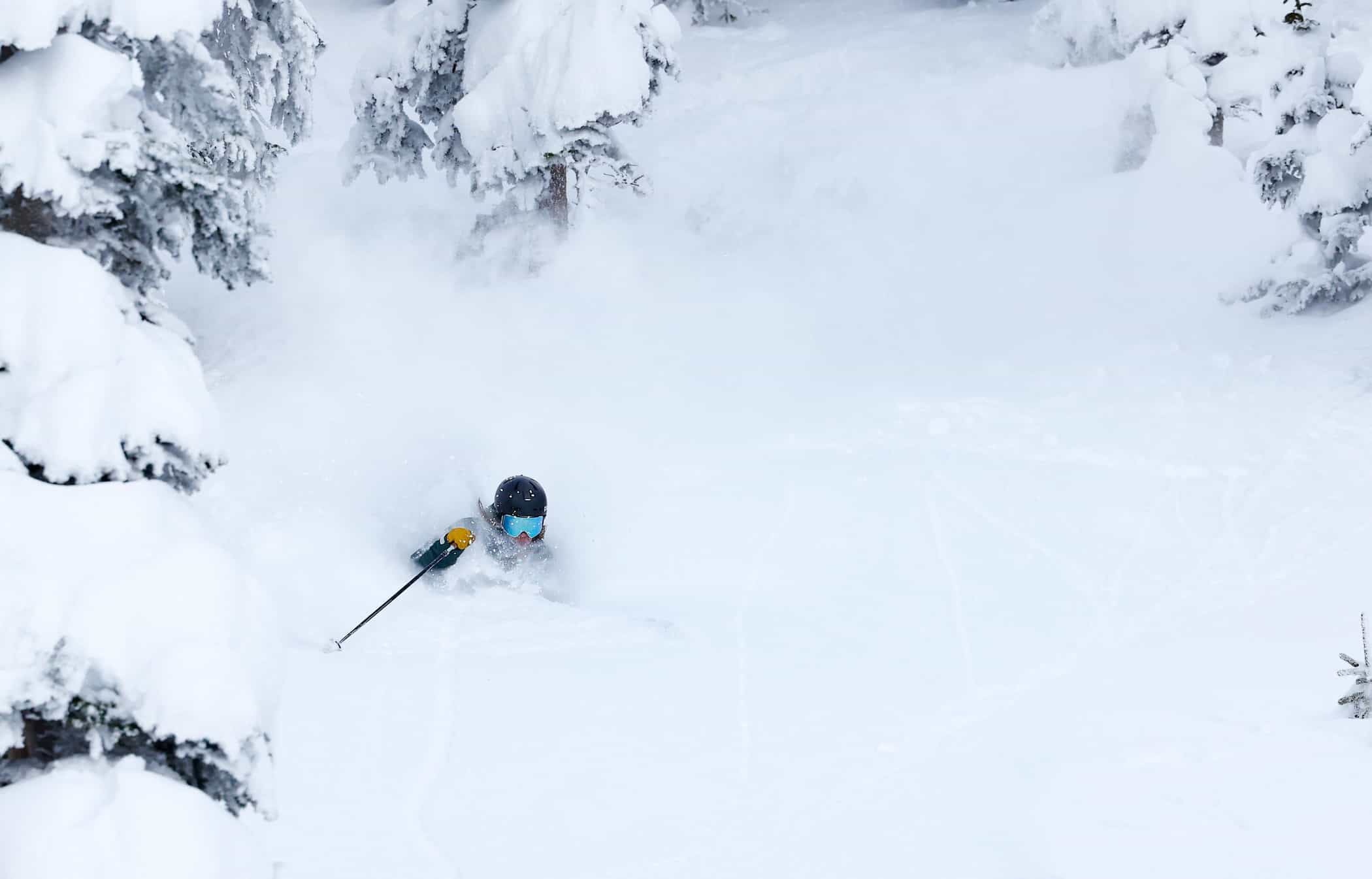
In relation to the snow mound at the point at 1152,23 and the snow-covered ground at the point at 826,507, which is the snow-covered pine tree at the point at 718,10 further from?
the snow mound at the point at 1152,23

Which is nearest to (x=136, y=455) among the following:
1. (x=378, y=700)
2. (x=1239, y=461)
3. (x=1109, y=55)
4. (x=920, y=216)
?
(x=378, y=700)

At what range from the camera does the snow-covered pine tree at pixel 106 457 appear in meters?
4.11

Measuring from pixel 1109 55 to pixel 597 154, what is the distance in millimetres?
12531

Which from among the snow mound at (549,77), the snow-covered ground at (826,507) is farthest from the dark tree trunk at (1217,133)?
the snow mound at (549,77)

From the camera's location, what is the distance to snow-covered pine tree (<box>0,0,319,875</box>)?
411 centimetres

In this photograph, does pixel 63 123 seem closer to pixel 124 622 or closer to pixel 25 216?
pixel 25 216

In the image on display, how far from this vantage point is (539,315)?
60.3ft

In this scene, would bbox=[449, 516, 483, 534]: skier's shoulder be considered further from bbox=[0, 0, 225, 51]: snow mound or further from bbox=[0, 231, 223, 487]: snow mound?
bbox=[0, 231, 223, 487]: snow mound

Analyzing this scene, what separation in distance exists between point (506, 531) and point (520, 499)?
1.27ft

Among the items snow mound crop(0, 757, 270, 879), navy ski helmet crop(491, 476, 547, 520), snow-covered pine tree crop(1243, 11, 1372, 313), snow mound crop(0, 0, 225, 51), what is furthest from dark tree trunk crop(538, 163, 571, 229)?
snow mound crop(0, 757, 270, 879)

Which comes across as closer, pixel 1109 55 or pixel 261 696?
pixel 261 696

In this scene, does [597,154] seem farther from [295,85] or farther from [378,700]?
[378,700]

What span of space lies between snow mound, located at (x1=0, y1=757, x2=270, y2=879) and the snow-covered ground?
325 centimetres

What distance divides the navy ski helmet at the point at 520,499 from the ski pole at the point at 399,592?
655mm
